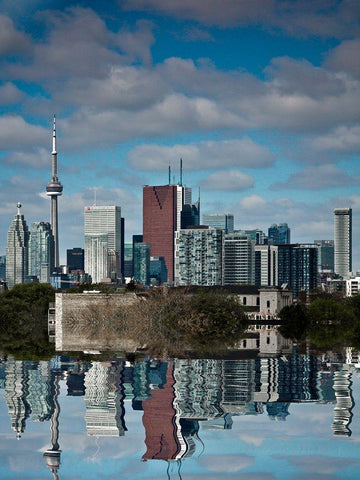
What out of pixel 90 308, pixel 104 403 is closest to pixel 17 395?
pixel 104 403

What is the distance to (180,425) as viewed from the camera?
21.3m

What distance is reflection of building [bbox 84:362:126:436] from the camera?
2142cm

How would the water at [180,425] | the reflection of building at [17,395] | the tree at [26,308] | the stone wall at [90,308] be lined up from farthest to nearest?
the tree at [26,308]
the stone wall at [90,308]
the reflection of building at [17,395]
the water at [180,425]

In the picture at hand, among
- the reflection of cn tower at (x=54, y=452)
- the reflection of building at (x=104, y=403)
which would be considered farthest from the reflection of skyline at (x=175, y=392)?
the reflection of cn tower at (x=54, y=452)

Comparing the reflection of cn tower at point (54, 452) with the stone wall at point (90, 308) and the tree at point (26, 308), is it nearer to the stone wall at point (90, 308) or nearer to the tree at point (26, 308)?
the tree at point (26, 308)

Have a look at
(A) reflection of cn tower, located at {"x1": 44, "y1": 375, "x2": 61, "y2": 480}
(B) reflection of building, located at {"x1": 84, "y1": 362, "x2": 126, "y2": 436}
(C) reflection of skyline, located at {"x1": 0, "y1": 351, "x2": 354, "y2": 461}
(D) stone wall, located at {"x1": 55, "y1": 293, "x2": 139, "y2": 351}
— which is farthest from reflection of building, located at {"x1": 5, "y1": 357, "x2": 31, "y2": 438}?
(D) stone wall, located at {"x1": 55, "y1": 293, "x2": 139, "y2": 351}

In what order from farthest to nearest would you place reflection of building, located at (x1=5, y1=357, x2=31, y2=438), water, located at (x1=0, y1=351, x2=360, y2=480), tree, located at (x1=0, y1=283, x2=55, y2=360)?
tree, located at (x1=0, y1=283, x2=55, y2=360)
reflection of building, located at (x1=5, y1=357, x2=31, y2=438)
water, located at (x1=0, y1=351, x2=360, y2=480)

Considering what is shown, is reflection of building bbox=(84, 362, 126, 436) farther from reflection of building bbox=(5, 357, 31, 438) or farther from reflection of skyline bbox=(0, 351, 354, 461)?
reflection of building bbox=(5, 357, 31, 438)

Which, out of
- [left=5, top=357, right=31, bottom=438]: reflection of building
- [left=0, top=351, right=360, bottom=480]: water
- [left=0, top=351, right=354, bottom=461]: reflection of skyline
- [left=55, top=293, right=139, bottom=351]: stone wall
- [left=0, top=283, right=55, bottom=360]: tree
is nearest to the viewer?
[left=0, top=351, right=360, bottom=480]: water

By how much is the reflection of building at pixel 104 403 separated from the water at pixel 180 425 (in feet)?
0.09

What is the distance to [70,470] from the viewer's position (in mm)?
17375

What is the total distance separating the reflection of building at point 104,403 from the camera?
21.4 meters

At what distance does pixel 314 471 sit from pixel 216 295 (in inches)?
3109

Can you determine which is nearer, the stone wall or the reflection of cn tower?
the reflection of cn tower
